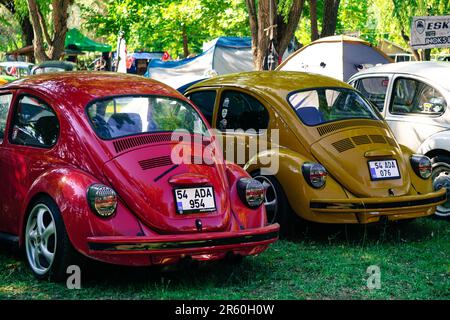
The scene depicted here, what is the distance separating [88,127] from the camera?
577cm

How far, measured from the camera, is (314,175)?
702 centimetres

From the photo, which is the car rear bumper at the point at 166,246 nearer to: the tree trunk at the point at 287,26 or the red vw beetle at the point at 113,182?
the red vw beetle at the point at 113,182

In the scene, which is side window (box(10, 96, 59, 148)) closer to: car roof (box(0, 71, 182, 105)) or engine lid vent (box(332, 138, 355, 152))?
car roof (box(0, 71, 182, 105))

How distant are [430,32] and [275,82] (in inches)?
203

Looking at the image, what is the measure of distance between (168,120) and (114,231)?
1.28 meters

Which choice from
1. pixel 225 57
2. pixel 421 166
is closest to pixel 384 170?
pixel 421 166

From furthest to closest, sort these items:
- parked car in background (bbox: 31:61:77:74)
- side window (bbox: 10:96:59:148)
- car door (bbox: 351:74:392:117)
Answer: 1. parked car in background (bbox: 31:61:77:74)
2. car door (bbox: 351:74:392:117)
3. side window (bbox: 10:96:59:148)

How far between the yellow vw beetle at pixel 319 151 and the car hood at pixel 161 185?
1.51m

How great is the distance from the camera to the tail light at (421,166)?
7668mm

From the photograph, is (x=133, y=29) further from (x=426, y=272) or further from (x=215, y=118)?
(x=426, y=272)

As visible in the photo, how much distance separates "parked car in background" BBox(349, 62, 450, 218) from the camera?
340 inches

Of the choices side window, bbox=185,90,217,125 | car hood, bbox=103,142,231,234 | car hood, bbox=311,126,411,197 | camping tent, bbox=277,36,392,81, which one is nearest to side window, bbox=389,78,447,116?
car hood, bbox=311,126,411,197

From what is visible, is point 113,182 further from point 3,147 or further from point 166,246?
point 3,147

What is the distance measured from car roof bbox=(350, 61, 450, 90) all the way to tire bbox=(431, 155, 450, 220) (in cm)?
90
